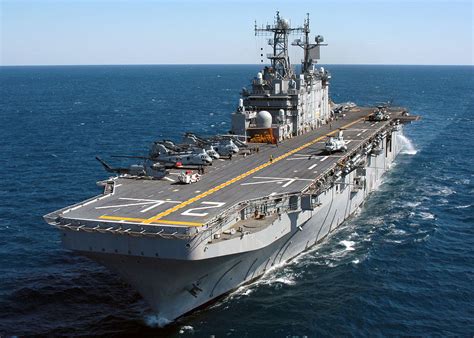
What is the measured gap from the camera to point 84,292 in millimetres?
29312

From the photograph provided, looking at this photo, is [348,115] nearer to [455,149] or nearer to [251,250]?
[455,149]

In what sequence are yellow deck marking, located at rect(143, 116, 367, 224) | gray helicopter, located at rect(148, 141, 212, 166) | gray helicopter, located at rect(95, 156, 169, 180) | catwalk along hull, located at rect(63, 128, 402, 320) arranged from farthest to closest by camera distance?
gray helicopter, located at rect(148, 141, 212, 166) → gray helicopter, located at rect(95, 156, 169, 180) → yellow deck marking, located at rect(143, 116, 367, 224) → catwalk along hull, located at rect(63, 128, 402, 320)

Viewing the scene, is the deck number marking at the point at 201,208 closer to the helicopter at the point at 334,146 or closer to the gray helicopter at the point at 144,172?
the gray helicopter at the point at 144,172

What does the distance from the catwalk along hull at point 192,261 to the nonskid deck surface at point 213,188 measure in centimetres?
135

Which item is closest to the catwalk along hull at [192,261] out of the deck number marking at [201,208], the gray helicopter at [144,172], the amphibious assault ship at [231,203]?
the amphibious assault ship at [231,203]

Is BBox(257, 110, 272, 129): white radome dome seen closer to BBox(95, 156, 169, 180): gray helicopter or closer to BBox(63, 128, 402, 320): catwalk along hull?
BBox(95, 156, 169, 180): gray helicopter

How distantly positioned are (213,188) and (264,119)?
641 inches

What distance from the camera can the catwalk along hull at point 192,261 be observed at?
23.8 m

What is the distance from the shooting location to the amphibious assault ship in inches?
955

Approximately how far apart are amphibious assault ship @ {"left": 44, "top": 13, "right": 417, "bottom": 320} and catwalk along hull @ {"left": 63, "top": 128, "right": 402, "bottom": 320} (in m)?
0.05

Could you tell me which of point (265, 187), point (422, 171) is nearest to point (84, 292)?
point (265, 187)
